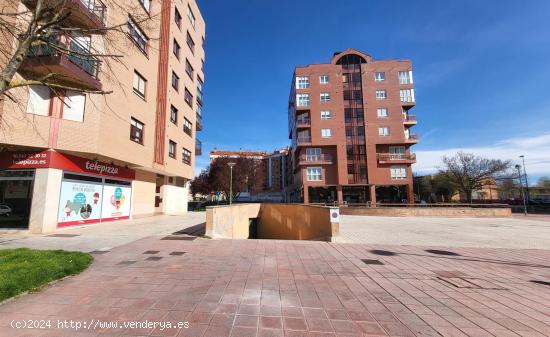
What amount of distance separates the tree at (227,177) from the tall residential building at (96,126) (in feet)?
54.8

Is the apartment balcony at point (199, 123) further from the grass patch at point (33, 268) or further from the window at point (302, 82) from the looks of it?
the grass patch at point (33, 268)

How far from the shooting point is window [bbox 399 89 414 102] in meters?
42.6

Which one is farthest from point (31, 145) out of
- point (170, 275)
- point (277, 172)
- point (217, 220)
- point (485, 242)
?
point (277, 172)

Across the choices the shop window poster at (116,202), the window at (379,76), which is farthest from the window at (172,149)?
the window at (379,76)

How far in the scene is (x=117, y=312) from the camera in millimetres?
3787

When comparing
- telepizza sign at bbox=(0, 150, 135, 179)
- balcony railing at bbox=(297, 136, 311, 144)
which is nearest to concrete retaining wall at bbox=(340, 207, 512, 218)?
balcony railing at bbox=(297, 136, 311, 144)

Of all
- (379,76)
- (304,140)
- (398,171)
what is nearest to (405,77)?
(379,76)

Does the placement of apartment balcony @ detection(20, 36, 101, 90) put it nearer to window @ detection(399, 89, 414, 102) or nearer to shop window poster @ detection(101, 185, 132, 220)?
shop window poster @ detection(101, 185, 132, 220)

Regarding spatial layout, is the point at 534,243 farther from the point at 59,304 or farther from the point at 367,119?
the point at 367,119

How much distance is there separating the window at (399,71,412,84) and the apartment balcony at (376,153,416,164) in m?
12.3

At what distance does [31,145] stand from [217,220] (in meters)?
9.24

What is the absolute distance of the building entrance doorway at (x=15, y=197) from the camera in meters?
12.1

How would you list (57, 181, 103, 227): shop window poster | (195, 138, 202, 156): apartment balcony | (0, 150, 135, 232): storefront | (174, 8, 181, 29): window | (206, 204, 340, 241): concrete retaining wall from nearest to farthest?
1. (206, 204, 340, 241): concrete retaining wall
2. (0, 150, 135, 232): storefront
3. (57, 181, 103, 227): shop window poster
4. (174, 8, 181, 29): window
5. (195, 138, 202, 156): apartment balcony

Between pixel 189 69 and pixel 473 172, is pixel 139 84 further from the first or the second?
pixel 473 172
